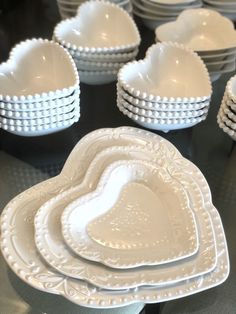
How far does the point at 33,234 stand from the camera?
435mm

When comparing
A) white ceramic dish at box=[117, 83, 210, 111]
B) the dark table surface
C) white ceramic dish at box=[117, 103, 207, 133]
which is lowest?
the dark table surface

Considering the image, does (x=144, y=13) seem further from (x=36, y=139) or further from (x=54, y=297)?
(x=54, y=297)

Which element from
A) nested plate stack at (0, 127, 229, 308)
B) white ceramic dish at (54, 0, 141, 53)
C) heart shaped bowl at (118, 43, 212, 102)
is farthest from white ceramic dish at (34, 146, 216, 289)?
white ceramic dish at (54, 0, 141, 53)

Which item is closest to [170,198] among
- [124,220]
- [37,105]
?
[124,220]

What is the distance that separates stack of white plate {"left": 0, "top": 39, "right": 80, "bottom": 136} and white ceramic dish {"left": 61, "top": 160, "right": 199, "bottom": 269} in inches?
3.4

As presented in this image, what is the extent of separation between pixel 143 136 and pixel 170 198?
87 mm

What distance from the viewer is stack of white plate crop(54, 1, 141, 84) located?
23.6 inches

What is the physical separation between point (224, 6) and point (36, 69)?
314 mm

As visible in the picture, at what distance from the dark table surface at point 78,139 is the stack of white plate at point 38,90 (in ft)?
0.12

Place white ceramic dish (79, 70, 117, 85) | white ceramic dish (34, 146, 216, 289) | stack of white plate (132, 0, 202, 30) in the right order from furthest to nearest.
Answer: stack of white plate (132, 0, 202, 30) < white ceramic dish (79, 70, 117, 85) < white ceramic dish (34, 146, 216, 289)

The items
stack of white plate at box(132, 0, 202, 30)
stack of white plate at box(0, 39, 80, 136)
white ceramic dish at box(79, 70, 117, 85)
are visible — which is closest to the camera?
stack of white plate at box(0, 39, 80, 136)

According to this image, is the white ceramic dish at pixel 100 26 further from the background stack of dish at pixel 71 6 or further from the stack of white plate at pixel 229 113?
the stack of white plate at pixel 229 113

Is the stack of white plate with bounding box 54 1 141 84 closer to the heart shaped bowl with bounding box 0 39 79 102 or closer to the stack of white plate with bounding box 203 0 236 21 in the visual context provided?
the heart shaped bowl with bounding box 0 39 79 102

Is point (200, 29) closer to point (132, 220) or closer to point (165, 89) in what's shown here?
point (165, 89)
